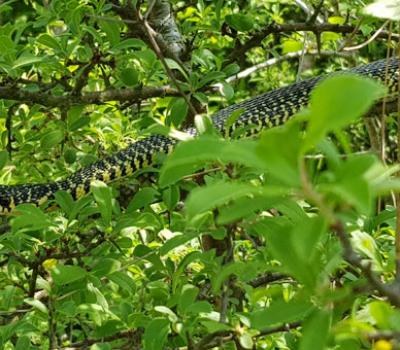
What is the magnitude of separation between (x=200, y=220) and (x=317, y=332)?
0.54m

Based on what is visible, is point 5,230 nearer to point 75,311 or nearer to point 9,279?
point 9,279

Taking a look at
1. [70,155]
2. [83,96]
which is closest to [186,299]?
[83,96]

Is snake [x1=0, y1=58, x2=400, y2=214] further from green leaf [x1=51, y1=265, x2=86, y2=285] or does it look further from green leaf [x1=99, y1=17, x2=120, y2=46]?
green leaf [x1=51, y1=265, x2=86, y2=285]

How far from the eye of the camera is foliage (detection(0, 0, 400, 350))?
90cm

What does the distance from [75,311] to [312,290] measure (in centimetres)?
99

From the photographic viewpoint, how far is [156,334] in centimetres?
171

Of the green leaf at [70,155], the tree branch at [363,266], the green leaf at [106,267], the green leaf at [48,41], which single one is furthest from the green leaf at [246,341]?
the green leaf at [70,155]

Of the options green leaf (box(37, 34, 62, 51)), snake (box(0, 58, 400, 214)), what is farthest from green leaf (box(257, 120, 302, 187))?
snake (box(0, 58, 400, 214))

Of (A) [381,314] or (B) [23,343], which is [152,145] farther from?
(A) [381,314]

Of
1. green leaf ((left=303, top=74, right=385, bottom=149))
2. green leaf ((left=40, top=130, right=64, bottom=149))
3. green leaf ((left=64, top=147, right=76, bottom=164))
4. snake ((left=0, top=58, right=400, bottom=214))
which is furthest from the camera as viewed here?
snake ((left=0, top=58, right=400, bottom=214))

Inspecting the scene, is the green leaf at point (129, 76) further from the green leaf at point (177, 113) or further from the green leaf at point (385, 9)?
the green leaf at point (385, 9)

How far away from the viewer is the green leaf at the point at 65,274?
1.84 meters

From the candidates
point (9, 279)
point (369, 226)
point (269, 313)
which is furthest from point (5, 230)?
point (269, 313)

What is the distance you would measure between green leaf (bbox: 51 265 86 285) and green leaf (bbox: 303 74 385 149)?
1141mm
